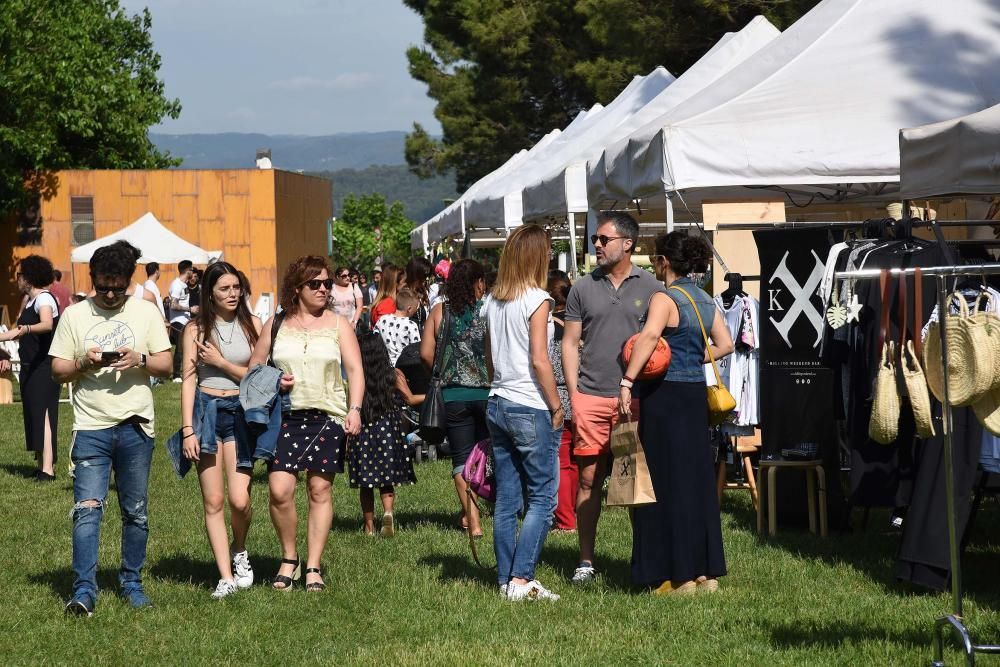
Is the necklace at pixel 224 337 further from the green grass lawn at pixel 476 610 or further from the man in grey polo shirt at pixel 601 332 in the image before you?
the man in grey polo shirt at pixel 601 332

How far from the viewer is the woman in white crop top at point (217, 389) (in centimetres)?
708

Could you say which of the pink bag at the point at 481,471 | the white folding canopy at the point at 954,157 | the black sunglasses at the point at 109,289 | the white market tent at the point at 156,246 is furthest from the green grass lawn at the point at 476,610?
the white market tent at the point at 156,246

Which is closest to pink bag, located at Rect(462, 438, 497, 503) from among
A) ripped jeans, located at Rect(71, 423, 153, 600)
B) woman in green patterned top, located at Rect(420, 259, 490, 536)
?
woman in green patterned top, located at Rect(420, 259, 490, 536)

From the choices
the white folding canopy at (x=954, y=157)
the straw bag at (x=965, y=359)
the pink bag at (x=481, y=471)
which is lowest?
the pink bag at (x=481, y=471)

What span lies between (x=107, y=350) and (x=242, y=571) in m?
1.54

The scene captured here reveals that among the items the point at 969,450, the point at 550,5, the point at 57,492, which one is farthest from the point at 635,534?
the point at 550,5

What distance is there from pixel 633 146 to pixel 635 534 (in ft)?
13.7

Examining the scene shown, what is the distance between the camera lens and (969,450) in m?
6.48

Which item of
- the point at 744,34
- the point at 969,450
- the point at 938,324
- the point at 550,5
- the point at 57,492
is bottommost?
the point at 57,492

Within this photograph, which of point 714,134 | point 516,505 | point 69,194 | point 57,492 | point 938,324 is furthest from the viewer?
point 69,194

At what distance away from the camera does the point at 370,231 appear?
7794 cm

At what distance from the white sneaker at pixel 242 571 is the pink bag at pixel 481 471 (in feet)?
4.46

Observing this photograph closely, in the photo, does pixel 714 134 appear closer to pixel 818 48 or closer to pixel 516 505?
pixel 818 48

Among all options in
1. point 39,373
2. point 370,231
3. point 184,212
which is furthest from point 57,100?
point 370,231
